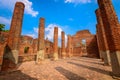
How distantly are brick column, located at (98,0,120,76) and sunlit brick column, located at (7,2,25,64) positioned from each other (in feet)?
23.0

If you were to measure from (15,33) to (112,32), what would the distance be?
295 inches

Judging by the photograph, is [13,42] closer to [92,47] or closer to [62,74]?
[62,74]

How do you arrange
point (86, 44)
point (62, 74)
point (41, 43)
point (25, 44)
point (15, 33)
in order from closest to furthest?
point (62, 74)
point (15, 33)
point (41, 43)
point (25, 44)
point (86, 44)

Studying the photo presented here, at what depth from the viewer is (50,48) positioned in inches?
1220

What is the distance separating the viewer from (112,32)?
492 cm

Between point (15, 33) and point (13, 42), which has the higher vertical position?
point (15, 33)

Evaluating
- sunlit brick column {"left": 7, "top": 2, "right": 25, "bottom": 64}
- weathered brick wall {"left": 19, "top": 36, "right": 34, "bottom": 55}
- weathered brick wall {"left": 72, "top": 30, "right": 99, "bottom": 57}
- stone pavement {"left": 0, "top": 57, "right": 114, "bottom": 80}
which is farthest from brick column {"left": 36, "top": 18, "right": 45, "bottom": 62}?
weathered brick wall {"left": 72, "top": 30, "right": 99, "bottom": 57}

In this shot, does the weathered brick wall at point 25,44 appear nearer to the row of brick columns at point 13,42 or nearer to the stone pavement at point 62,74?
the row of brick columns at point 13,42

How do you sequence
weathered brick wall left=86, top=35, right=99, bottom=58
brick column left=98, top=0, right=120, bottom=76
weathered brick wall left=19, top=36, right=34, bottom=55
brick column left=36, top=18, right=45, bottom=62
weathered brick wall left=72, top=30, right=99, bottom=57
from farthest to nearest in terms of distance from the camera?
weathered brick wall left=72, top=30, right=99, bottom=57, weathered brick wall left=86, top=35, right=99, bottom=58, weathered brick wall left=19, top=36, right=34, bottom=55, brick column left=36, top=18, right=45, bottom=62, brick column left=98, top=0, right=120, bottom=76

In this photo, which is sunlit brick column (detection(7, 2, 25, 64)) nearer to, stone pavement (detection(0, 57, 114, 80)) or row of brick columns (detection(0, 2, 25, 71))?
row of brick columns (detection(0, 2, 25, 71))

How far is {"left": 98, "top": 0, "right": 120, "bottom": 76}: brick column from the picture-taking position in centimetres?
464

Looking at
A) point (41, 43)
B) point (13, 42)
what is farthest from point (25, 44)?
point (13, 42)

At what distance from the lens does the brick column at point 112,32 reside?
4.64 m

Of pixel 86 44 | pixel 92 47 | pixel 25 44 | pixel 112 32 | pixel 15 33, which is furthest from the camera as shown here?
pixel 86 44
